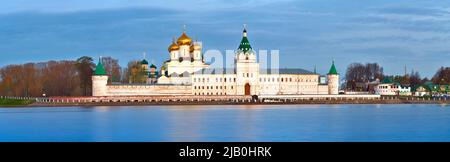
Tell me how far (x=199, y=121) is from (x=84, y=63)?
123 feet

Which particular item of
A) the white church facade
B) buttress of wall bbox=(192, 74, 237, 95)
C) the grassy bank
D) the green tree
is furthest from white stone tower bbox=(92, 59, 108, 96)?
the green tree

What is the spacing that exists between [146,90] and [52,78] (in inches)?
464

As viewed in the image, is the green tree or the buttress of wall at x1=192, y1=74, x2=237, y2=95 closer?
the buttress of wall at x1=192, y1=74, x2=237, y2=95

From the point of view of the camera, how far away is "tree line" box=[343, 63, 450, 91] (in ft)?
291

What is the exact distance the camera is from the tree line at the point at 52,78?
6656cm

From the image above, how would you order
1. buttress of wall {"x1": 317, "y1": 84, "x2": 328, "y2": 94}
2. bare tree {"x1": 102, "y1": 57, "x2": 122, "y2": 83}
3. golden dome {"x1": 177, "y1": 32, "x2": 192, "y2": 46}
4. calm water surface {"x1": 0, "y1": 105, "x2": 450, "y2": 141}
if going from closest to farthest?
1. calm water surface {"x1": 0, "y1": 105, "x2": 450, "y2": 141}
2. buttress of wall {"x1": 317, "y1": 84, "x2": 328, "y2": 94}
3. golden dome {"x1": 177, "y1": 32, "x2": 192, "y2": 46}
4. bare tree {"x1": 102, "y1": 57, "x2": 122, "y2": 83}

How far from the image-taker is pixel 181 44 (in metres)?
69.1

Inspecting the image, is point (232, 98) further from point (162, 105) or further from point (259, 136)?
point (259, 136)

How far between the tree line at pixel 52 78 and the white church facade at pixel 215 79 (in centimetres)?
439

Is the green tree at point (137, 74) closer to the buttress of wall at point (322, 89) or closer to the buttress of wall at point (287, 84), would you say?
the buttress of wall at point (287, 84)

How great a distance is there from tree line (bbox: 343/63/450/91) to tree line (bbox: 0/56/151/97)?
28.6 m

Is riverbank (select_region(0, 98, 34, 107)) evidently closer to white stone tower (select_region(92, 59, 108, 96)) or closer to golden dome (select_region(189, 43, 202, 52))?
white stone tower (select_region(92, 59, 108, 96))

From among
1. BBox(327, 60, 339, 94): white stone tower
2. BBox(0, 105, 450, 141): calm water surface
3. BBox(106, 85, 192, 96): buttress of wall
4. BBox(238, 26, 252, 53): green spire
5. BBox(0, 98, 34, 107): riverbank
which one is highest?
BBox(238, 26, 252, 53): green spire
